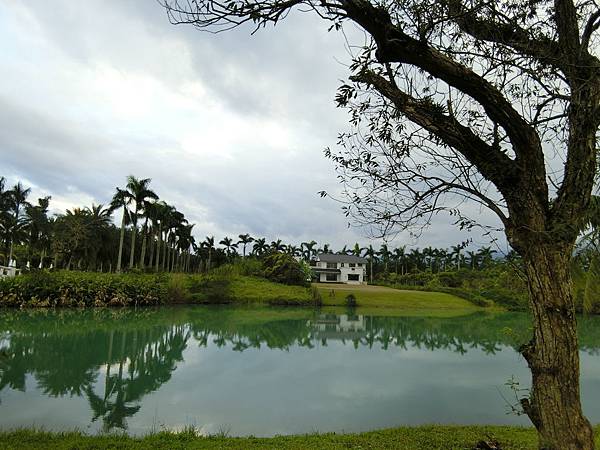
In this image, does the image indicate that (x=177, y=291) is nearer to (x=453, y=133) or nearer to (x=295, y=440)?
(x=295, y=440)

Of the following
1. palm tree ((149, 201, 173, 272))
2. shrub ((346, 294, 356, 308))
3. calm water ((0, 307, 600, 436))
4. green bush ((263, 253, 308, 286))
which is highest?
palm tree ((149, 201, 173, 272))

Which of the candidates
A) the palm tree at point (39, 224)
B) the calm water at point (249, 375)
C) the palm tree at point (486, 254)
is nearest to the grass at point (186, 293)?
the calm water at point (249, 375)

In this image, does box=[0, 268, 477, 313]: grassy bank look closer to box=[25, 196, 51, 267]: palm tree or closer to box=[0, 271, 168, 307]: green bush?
box=[0, 271, 168, 307]: green bush

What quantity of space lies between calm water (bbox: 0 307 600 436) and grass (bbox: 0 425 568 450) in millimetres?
1310

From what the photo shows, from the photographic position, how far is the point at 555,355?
2809mm

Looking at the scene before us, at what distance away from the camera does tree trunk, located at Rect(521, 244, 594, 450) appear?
9.11 feet

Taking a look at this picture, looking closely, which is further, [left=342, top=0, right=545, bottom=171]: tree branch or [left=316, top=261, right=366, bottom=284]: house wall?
[left=316, top=261, right=366, bottom=284]: house wall

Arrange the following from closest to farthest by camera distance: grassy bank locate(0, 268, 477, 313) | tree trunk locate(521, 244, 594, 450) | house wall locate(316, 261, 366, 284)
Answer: tree trunk locate(521, 244, 594, 450) < grassy bank locate(0, 268, 477, 313) < house wall locate(316, 261, 366, 284)

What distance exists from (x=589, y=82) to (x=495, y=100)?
30.3 inches

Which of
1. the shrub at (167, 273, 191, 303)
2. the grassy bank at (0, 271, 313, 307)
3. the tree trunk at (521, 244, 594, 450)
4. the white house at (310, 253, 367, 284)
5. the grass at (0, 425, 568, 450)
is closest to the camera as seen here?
the tree trunk at (521, 244, 594, 450)

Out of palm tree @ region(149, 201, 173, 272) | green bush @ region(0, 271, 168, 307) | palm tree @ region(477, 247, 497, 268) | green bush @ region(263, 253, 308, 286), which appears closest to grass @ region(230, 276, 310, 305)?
green bush @ region(263, 253, 308, 286)

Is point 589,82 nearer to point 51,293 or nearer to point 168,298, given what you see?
point 51,293

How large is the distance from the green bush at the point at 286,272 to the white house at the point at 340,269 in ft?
80.3

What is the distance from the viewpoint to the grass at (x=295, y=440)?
4914 mm
